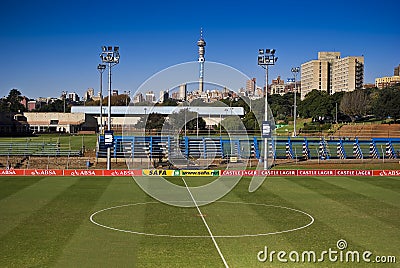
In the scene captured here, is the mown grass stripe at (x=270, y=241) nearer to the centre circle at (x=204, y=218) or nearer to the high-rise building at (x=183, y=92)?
the centre circle at (x=204, y=218)

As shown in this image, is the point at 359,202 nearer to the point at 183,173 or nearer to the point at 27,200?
the point at 183,173

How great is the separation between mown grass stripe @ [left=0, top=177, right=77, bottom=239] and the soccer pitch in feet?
0.14

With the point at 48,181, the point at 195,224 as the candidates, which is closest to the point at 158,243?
the point at 195,224

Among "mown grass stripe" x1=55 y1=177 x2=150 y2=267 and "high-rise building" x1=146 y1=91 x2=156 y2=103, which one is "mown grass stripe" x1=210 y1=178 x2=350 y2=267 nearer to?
"mown grass stripe" x1=55 y1=177 x2=150 y2=267

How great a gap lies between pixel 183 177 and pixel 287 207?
14.7 meters

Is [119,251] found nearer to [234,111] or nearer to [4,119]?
[234,111]

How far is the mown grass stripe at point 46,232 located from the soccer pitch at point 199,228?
1.1 inches

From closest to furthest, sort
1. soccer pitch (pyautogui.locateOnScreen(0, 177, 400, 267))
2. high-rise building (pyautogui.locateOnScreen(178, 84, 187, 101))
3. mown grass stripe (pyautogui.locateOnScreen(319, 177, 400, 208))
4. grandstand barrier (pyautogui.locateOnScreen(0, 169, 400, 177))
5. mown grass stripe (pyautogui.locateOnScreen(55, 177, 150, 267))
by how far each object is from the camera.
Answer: mown grass stripe (pyautogui.locateOnScreen(55, 177, 150, 267)) → soccer pitch (pyautogui.locateOnScreen(0, 177, 400, 267)) → high-rise building (pyautogui.locateOnScreen(178, 84, 187, 101)) → mown grass stripe (pyautogui.locateOnScreen(319, 177, 400, 208)) → grandstand barrier (pyautogui.locateOnScreen(0, 169, 400, 177))

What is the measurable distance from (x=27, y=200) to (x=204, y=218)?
9845 millimetres

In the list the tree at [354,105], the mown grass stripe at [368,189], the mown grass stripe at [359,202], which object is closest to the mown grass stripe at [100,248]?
the mown grass stripe at [359,202]

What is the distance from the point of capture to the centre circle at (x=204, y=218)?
1834 centimetres

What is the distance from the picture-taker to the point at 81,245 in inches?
637

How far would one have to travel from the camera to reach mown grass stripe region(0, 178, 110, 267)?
14609 mm

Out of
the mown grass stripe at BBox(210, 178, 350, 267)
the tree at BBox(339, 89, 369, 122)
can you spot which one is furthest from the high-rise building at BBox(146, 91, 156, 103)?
the tree at BBox(339, 89, 369, 122)
